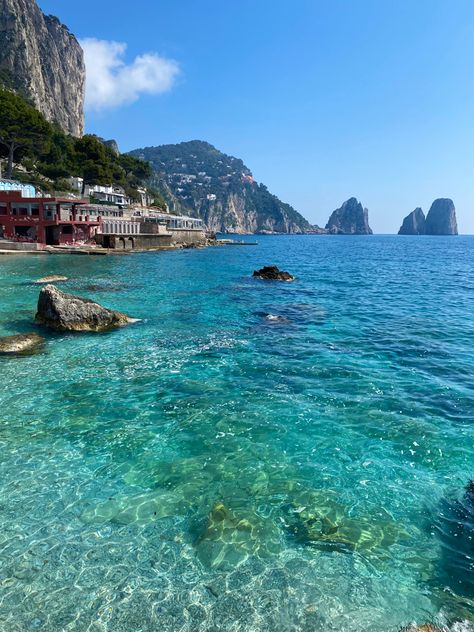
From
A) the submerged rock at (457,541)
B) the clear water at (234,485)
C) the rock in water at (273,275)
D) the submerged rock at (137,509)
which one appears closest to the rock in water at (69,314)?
the clear water at (234,485)

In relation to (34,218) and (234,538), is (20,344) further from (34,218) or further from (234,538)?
(34,218)

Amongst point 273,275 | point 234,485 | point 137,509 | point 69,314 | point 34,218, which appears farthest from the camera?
point 34,218

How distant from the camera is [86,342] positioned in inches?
809

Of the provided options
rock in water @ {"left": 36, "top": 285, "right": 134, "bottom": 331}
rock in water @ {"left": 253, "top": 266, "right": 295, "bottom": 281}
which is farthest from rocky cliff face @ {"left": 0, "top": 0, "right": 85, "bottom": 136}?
rock in water @ {"left": 36, "top": 285, "right": 134, "bottom": 331}

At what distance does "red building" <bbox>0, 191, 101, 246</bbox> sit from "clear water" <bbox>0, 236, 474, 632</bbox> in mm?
55895

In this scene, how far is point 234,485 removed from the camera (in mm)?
9516

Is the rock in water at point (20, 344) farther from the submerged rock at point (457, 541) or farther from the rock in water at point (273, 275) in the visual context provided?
the rock in water at point (273, 275)

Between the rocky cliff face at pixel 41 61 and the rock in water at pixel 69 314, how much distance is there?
149 m

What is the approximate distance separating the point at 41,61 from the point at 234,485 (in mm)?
214002

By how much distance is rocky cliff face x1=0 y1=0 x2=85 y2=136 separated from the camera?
147 m

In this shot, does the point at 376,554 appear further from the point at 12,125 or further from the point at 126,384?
the point at 12,125

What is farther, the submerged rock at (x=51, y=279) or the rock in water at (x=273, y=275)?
the rock in water at (x=273, y=275)

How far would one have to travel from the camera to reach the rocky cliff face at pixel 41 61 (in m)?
147

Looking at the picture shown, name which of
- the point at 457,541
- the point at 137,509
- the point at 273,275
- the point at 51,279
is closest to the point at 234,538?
the point at 137,509
